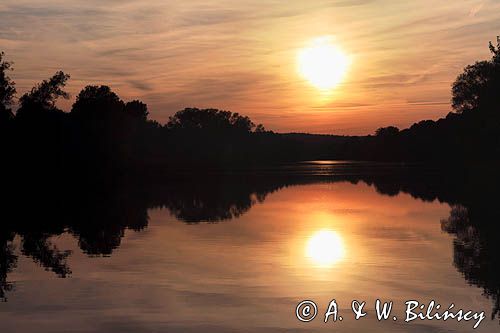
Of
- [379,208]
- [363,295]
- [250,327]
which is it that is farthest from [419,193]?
[250,327]

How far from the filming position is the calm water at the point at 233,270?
16344 millimetres

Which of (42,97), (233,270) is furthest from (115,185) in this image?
(233,270)

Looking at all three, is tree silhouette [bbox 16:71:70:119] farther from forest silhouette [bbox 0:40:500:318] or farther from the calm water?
the calm water

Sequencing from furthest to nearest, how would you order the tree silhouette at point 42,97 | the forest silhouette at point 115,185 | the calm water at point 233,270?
the tree silhouette at point 42,97, the forest silhouette at point 115,185, the calm water at point 233,270

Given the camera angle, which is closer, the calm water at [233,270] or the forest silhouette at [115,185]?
the calm water at [233,270]

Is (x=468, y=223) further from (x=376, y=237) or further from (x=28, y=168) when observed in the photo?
(x=28, y=168)

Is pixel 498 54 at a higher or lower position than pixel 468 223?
higher

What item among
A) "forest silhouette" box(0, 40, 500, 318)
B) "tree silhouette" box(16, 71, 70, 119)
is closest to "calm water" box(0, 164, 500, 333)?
"forest silhouette" box(0, 40, 500, 318)

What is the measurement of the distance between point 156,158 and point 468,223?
539 ft

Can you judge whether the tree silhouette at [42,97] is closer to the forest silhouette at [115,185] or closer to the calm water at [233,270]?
the forest silhouette at [115,185]

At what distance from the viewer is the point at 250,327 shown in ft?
51.1

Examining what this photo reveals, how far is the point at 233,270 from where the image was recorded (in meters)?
22.9

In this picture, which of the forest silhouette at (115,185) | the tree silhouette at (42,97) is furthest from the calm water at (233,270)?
the tree silhouette at (42,97)

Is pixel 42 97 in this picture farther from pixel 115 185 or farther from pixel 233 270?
pixel 233 270
